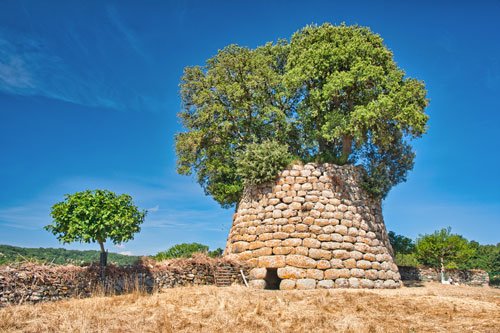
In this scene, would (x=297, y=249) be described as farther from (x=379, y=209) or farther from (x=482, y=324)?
(x=482, y=324)

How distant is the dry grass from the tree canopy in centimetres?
778

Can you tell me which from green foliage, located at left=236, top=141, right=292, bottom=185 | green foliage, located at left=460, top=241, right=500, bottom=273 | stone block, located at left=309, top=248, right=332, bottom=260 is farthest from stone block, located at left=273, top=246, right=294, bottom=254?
green foliage, located at left=460, top=241, right=500, bottom=273

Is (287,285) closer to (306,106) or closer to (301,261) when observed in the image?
(301,261)

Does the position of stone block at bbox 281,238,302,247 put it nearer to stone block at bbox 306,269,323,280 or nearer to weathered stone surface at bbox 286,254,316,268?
weathered stone surface at bbox 286,254,316,268

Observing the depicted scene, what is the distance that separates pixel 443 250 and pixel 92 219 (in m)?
22.1

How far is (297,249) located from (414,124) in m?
7.16

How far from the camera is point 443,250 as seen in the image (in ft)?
84.7

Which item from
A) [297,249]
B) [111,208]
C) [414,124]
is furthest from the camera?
[414,124]

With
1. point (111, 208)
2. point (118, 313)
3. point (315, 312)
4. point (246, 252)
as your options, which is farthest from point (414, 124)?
point (118, 313)

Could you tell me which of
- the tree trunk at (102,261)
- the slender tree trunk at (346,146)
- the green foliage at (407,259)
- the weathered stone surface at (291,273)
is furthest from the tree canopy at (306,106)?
the green foliage at (407,259)

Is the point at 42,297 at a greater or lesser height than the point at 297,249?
lesser

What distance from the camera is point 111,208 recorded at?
13.2 m

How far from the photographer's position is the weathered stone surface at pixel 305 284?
14656mm

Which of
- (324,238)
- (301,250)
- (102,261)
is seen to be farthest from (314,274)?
(102,261)
